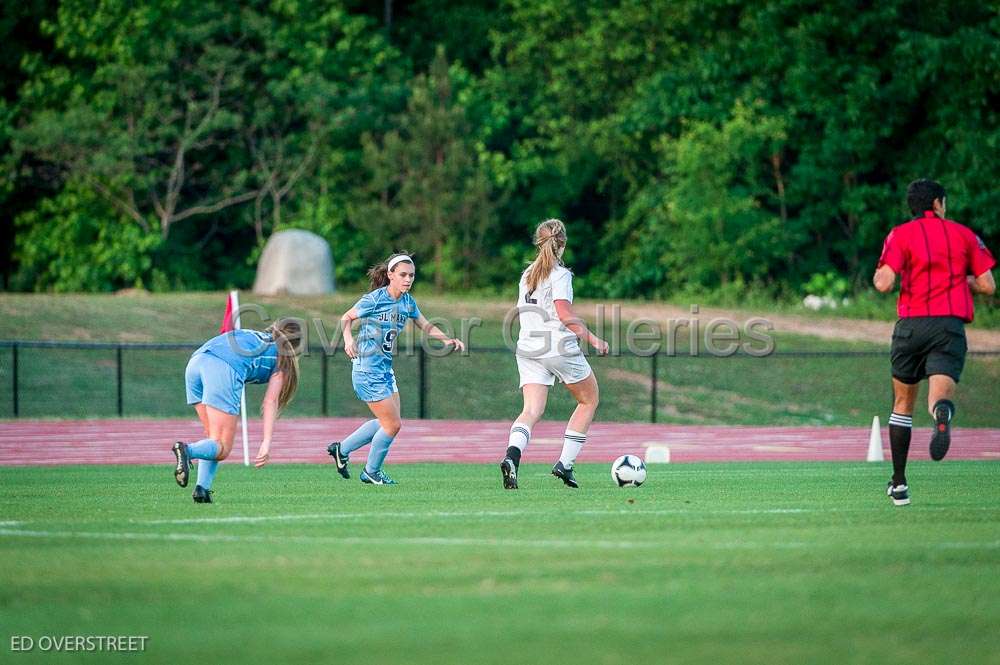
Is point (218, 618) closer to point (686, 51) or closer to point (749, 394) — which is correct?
point (749, 394)

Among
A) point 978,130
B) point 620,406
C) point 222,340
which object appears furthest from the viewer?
point 978,130

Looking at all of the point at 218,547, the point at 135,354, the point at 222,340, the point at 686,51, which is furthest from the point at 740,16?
the point at 218,547

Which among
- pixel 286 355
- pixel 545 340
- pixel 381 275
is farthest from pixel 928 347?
pixel 381 275

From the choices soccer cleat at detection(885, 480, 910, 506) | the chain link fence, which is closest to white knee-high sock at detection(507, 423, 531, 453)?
soccer cleat at detection(885, 480, 910, 506)

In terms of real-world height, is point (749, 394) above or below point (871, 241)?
below

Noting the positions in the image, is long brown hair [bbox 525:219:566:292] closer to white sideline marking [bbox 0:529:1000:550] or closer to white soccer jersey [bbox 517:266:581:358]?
white soccer jersey [bbox 517:266:581:358]

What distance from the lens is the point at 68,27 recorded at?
48.3 m

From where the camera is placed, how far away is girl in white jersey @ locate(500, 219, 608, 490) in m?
11.7

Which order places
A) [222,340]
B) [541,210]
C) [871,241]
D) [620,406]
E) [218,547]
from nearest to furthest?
[218,547] < [222,340] < [620,406] < [871,241] < [541,210]

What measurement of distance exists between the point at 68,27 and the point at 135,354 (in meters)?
19.1

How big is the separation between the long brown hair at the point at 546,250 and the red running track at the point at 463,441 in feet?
21.3

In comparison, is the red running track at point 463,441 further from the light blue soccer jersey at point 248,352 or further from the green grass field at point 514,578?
the green grass field at point 514,578

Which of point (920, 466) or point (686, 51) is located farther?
point (686, 51)

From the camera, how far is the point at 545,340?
38.7ft
